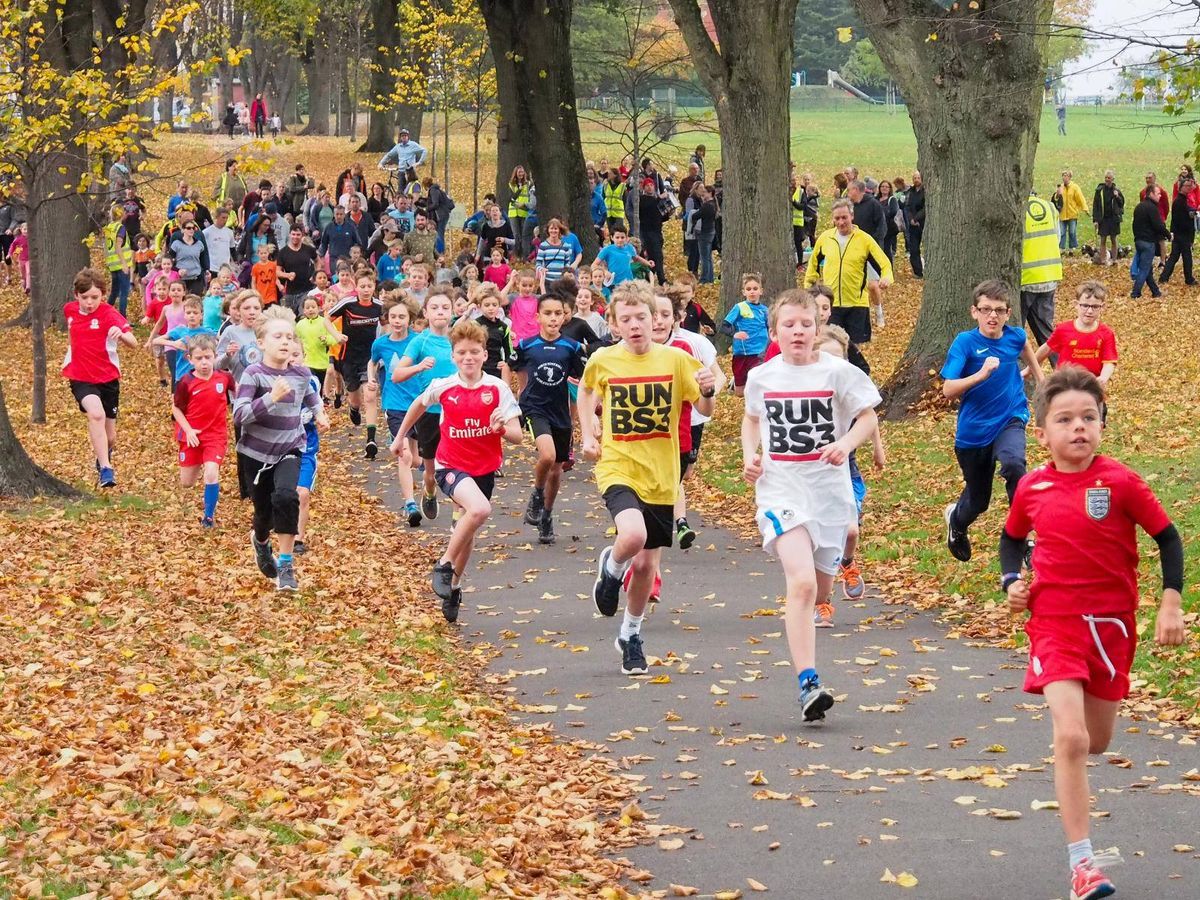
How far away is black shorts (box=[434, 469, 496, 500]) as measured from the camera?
1143 cm

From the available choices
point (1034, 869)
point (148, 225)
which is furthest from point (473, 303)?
point (148, 225)

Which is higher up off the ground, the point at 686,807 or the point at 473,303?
the point at 473,303

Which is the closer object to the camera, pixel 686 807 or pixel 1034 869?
pixel 1034 869

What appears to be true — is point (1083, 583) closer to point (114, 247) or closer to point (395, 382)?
point (395, 382)

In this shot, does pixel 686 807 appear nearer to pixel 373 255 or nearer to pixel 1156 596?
pixel 1156 596

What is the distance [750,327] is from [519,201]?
1630 centimetres

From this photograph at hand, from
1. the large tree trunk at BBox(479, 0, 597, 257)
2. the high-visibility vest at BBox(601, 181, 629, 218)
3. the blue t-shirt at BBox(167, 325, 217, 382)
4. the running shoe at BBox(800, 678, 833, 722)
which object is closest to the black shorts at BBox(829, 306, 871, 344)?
the blue t-shirt at BBox(167, 325, 217, 382)

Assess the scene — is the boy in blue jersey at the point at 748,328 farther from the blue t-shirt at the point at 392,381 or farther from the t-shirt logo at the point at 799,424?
the t-shirt logo at the point at 799,424

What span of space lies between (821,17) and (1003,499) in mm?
85595

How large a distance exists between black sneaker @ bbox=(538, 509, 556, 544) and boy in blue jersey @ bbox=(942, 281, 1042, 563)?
13.9 ft

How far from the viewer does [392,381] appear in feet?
51.0

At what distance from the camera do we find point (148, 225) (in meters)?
43.5

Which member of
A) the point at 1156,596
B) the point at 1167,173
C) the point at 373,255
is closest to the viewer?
the point at 1156,596

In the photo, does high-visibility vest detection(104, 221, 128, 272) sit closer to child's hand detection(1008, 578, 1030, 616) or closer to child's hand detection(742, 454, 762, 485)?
child's hand detection(742, 454, 762, 485)
